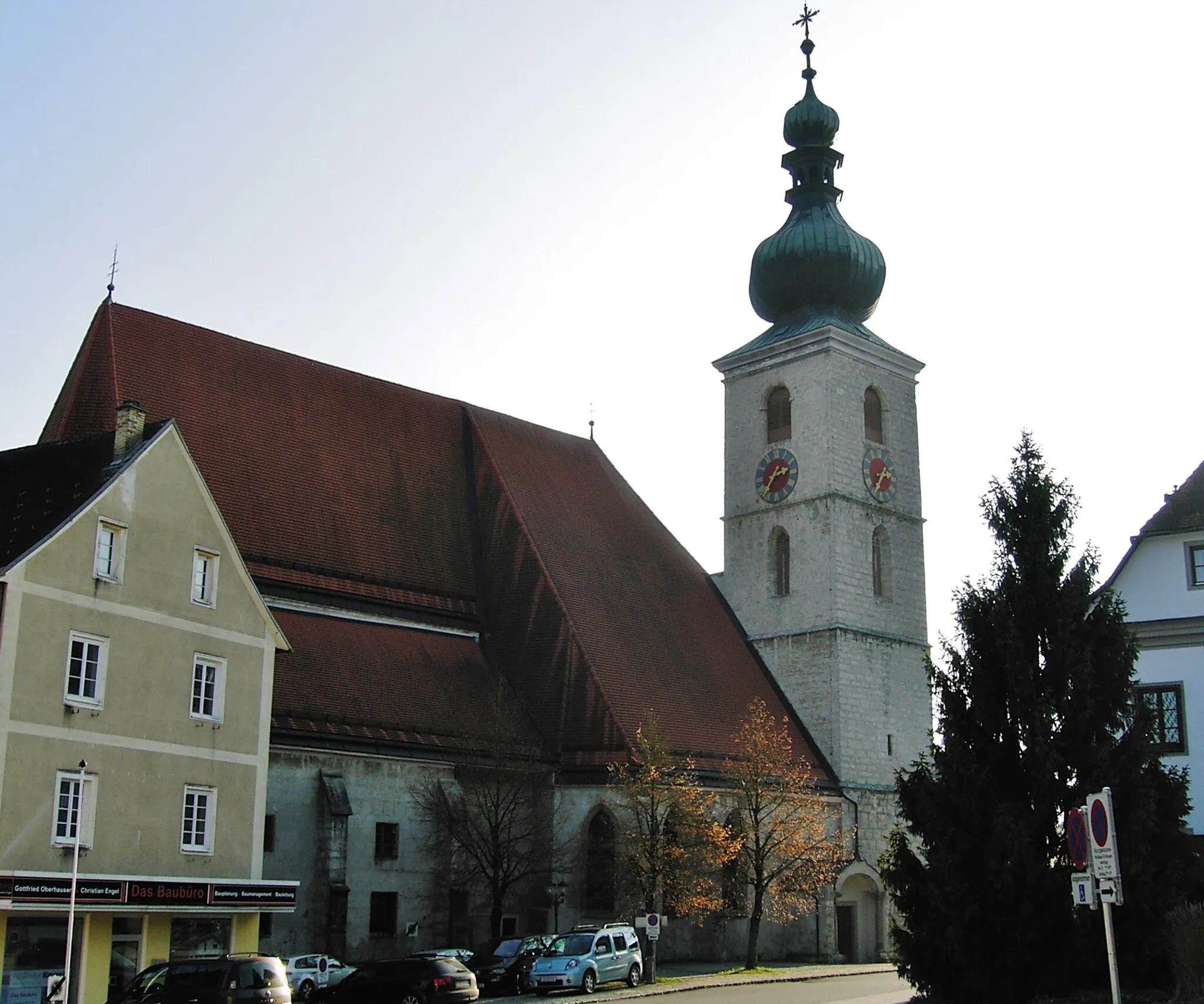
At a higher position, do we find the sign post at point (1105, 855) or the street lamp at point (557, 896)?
the sign post at point (1105, 855)

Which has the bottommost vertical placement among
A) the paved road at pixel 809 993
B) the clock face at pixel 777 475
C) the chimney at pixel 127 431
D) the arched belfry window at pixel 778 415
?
the paved road at pixel 809 993

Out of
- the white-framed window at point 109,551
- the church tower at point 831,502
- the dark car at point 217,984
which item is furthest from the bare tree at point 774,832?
the dark car at point 217,984

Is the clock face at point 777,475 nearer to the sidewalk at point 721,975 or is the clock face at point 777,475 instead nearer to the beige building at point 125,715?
the sidewalk at point 721,975

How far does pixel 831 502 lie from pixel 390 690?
54.2 feet

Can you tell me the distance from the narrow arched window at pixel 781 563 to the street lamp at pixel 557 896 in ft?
45.1

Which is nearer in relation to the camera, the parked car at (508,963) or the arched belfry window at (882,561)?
the parked car at (508,963)

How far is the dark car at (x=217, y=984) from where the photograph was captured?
1827 cm

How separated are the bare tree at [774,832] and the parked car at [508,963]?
6499 mm

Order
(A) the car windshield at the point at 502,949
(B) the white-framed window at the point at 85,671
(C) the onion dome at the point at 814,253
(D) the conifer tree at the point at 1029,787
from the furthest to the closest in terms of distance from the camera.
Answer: (C) the onion dome at the point at 814,253
(A) the car windshield at the point at 502,949
(B) the white-framed window at the point at 85,671
(D) the conifer tree at the point at 1029,787

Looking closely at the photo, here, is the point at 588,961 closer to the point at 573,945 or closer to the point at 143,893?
the point at 573,945

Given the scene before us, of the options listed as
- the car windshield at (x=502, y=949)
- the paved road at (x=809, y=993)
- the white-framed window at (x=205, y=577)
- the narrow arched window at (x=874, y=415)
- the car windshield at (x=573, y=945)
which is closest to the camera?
the white-framed window at (x=205, y=577)

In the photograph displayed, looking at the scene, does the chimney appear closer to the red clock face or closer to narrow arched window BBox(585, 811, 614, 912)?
narrow arched window BBox(585, 811, 614, 912)

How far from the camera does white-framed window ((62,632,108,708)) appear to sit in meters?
22.6


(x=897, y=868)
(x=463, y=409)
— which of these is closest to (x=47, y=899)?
(x=897, y=868)
